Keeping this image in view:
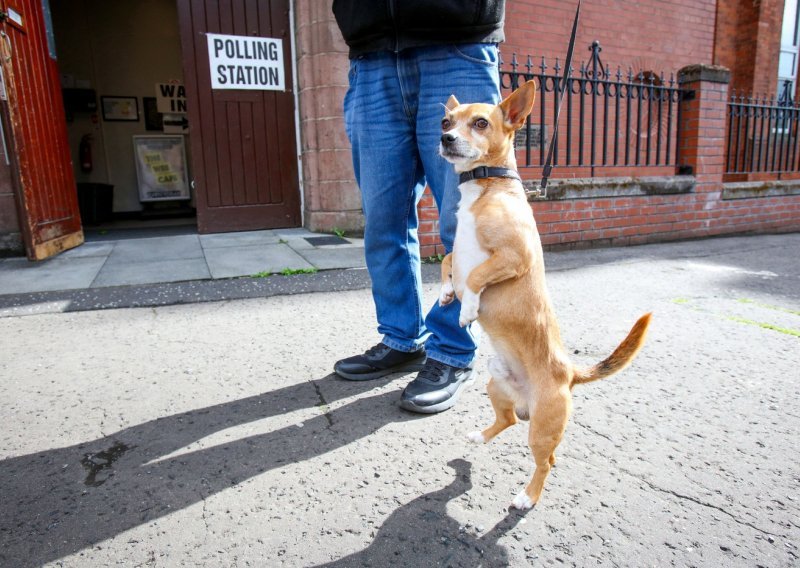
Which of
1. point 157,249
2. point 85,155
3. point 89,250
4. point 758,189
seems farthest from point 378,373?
point 85,155

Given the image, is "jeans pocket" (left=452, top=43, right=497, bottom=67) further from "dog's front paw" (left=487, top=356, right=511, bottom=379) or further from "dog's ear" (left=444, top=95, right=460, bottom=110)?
"dog's front paw" (left=487, top=356, right=511, bottom=379)

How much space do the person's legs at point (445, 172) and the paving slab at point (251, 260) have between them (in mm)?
2365

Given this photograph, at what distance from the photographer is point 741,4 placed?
9.93 meters

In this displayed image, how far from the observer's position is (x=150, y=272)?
4164 mm

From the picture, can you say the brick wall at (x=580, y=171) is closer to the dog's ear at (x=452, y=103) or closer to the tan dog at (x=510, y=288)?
the dog's ear at (x=452, y=103)

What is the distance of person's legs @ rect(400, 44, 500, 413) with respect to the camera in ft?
6.75

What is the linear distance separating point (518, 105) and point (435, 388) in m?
1.09

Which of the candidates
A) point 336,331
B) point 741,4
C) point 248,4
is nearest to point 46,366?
point 336,331

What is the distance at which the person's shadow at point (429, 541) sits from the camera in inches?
51.5

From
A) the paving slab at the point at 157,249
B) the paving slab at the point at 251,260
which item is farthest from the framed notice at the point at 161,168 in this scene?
the paving slab at the point at 251,260

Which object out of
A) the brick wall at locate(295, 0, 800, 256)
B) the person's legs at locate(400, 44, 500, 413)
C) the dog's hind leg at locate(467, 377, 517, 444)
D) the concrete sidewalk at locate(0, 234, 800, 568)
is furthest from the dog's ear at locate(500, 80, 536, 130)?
the brick wall at locate(295, 0, 800, 256)

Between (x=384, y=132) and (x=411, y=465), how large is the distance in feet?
4.46

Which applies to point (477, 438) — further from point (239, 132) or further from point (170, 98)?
point (170, 98)

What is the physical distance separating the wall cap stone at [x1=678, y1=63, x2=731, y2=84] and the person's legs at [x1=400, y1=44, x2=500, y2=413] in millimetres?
5008
